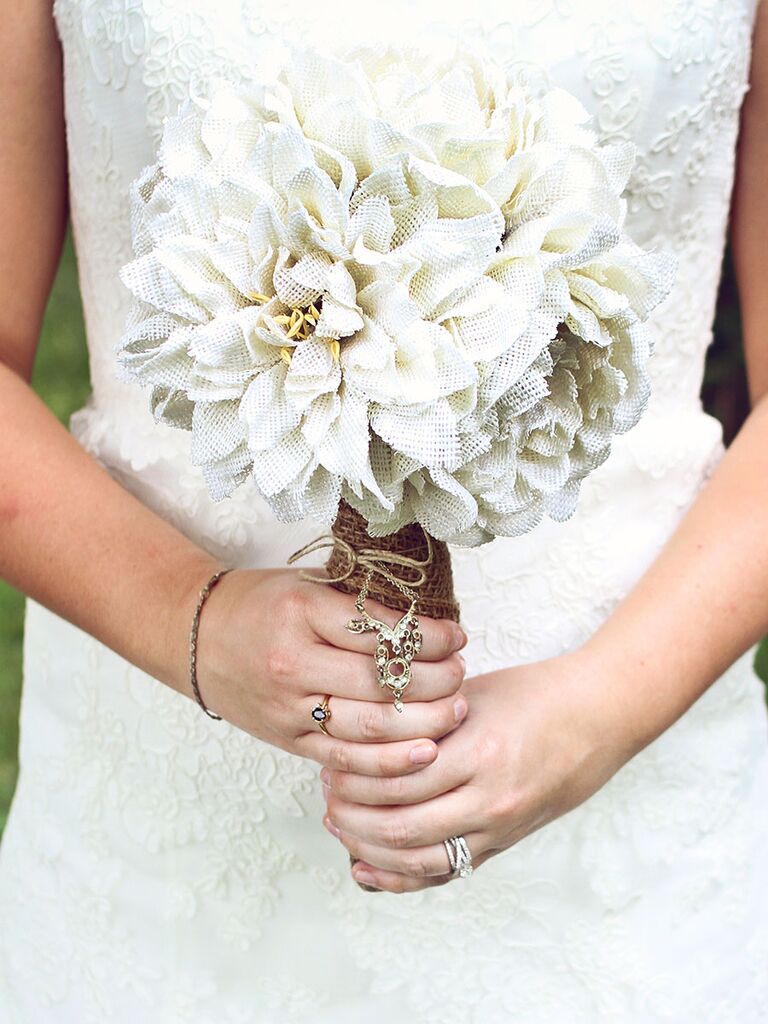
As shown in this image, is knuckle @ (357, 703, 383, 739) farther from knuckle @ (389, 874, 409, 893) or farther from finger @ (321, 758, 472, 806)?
knuckle @ (389, 874, 409, 893)

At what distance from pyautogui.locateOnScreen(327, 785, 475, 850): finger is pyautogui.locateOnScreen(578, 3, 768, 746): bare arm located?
242 mm

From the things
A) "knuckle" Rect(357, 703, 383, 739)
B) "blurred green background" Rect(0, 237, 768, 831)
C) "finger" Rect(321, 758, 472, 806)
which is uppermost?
"knuckle" Rect(357, 703, 383, 739)

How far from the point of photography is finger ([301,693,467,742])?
3.48 feet

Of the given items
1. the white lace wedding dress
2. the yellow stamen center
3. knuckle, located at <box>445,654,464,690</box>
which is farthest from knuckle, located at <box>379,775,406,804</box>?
the yellow stamen center

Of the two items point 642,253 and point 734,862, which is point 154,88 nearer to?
point 642,253

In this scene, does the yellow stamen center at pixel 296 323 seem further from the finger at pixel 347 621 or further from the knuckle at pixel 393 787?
the knuckle at pixel 393 787

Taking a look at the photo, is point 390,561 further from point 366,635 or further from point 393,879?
point 393,879

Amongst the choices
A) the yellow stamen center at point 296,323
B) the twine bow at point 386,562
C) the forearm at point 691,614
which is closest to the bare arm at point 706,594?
the forearm at point 691,614

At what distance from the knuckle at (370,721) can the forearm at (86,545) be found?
281 millimetres

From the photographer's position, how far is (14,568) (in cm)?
131

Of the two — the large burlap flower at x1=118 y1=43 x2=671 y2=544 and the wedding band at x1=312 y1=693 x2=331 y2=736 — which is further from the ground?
the large burlap flower at x1=118 y1=43 x2=671 y2=544

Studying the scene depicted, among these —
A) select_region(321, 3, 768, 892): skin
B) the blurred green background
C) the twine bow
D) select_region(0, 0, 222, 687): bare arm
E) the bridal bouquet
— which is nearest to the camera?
the bridal bouquet

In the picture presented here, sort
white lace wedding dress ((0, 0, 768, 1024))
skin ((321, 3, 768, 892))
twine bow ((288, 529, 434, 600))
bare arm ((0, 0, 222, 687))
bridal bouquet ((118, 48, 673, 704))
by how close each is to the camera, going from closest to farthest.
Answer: bridal bouquet ((118, 48, 673, 704)) → twine bow ((288, 529, 434, 600)) → skin ((321, 3, 768, 892)) → bare arm ((0, 0, 222, 687)) → white lace wedding dress ((0, 0, 768, 1024))

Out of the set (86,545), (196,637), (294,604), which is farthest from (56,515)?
(294,604)
